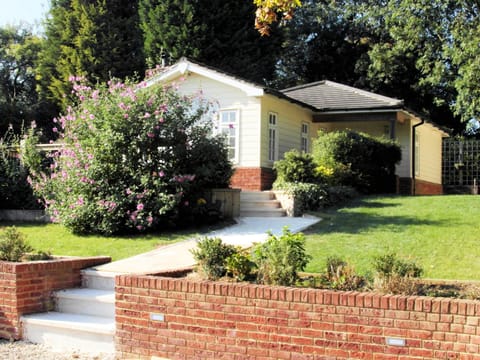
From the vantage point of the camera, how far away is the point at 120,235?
38.9 feet

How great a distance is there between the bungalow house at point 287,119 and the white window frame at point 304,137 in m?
0.03

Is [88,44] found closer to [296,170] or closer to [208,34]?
[208,34]

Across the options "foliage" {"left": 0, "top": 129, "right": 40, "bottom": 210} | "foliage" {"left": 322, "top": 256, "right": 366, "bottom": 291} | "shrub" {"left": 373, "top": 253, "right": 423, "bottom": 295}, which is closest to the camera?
"shrub" {"left": 373, "top": 253, "right": 423, "bottom": 295}

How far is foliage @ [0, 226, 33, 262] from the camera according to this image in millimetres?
7992

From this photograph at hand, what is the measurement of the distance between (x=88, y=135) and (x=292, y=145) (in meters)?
8.49

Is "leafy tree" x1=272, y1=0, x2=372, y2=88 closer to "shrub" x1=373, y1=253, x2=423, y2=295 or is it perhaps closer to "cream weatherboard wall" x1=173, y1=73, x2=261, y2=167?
"cream weatherboard wall" x1=173, y1=73, x2=261, y2=167

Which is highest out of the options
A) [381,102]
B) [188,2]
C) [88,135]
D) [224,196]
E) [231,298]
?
[188,2]

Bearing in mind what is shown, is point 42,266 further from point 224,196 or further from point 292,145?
point 292,145

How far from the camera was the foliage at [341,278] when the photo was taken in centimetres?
588

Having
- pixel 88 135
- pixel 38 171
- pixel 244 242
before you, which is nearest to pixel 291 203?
pixel 244 242

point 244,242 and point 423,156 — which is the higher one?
point 423,156

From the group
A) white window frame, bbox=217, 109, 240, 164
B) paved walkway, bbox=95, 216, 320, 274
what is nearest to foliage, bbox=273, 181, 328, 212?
paved walkway, bbox=95, 216, 320, 274

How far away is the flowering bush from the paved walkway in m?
1.20

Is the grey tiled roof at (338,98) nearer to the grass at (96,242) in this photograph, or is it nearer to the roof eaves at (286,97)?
the roof eaves at (286,97)
